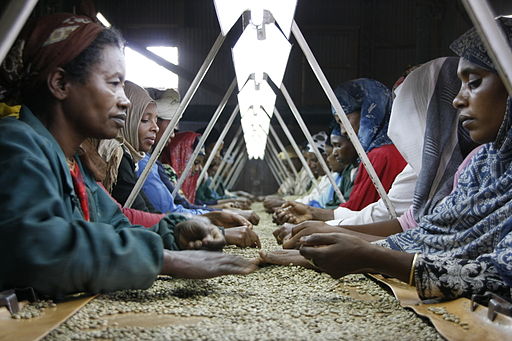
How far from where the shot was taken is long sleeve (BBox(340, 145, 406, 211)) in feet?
11.3

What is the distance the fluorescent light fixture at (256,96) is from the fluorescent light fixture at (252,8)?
4.73ft

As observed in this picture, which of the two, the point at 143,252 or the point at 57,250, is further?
the point at 143,252

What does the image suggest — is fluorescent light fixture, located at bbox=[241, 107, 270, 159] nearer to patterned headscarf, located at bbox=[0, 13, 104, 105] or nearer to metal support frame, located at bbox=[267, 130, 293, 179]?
metal support frame, located at bbox=[267, 130, 293, 179]

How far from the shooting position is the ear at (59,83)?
153cm

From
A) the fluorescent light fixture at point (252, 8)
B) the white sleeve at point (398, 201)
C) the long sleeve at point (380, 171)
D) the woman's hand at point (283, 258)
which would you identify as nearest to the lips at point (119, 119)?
the fluorescent light fixture at point (252, 8)

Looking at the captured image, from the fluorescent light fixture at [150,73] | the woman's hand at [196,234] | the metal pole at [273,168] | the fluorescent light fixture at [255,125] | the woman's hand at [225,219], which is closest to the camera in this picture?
the woman's hand at [196,234]

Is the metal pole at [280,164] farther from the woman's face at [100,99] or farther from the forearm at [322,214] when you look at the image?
the woman's face at [100,99]

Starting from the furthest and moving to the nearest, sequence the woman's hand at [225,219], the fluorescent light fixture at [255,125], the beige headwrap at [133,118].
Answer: the fluorescent light fixture at [255,125] → the beige headwrap at [133,118] → the woman's hand at [225,219]

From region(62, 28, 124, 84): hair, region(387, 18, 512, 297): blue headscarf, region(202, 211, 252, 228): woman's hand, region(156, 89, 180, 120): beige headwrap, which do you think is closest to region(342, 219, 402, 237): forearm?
region(387, 18, 512, 297): blue headscarf

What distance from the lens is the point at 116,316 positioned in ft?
4.49

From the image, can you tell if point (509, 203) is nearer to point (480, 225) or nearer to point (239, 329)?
point (480, 225)

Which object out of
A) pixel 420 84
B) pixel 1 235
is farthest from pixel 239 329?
pixel 420 84

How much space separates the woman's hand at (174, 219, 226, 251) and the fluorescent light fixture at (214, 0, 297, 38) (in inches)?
29.9

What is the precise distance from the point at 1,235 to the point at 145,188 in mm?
2312
